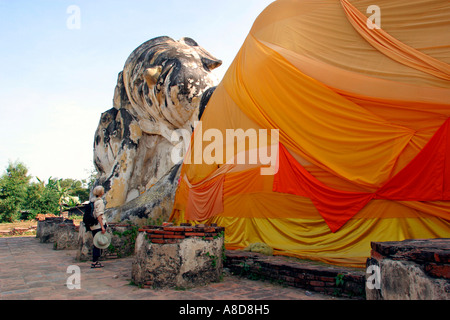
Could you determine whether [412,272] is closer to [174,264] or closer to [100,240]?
[174,264]

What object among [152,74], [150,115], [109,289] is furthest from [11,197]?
[109,289]

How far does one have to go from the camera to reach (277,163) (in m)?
5.74

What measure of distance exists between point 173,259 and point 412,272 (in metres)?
2.48

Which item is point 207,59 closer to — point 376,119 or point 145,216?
point 145,216

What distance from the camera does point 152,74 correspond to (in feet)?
37.2

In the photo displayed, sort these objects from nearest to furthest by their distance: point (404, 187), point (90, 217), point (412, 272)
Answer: point (412, 272) → point (404, 187) → point (90, 217)

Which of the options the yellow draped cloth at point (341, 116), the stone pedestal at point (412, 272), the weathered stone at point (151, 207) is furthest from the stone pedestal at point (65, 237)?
the stone pedestal at point (412, 272)

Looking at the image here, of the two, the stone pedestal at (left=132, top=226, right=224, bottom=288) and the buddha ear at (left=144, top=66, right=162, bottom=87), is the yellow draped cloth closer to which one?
the stone pedestal at (left=132, top=226, right=224, bottom=288)

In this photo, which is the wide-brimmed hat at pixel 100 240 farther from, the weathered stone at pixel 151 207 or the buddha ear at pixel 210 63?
the buddha ear at pixel 210 63

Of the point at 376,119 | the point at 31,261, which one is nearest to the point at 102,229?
the point at 31,261

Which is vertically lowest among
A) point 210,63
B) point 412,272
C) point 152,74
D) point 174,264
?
point 174,264

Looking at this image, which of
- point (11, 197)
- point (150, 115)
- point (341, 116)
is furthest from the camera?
point (11, 197)

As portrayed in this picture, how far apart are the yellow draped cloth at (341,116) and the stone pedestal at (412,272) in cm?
223

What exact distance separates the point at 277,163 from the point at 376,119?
1.63 m
